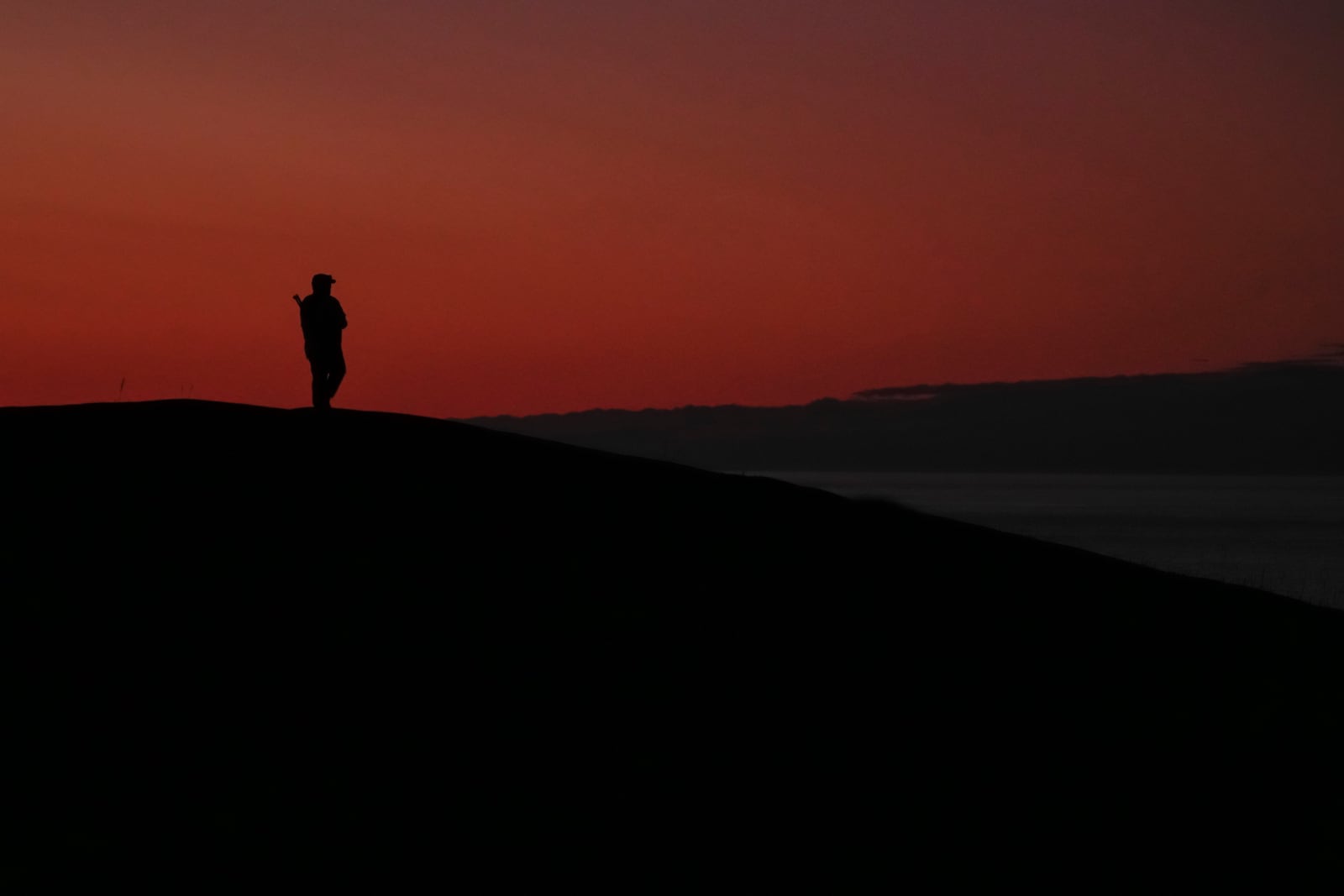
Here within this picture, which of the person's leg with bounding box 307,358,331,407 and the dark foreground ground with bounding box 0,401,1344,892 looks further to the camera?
the person's leg with bounding box 307,358,331,407

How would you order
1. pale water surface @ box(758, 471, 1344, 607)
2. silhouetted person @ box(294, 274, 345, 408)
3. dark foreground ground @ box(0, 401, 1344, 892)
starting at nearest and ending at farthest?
dark foreground ground @ box(0, 401, 1344, 892) < silhouetted person @ box(294, 274, 345, 408) < pale water surface @ box(758, 471, 1344, 607)

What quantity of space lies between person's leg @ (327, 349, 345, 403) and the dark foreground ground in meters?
1.15

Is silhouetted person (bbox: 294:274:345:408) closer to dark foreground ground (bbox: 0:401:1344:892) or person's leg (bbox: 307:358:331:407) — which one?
person's leg (bbox: 307:358:331:407)

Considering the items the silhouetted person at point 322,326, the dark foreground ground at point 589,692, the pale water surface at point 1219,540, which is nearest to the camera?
the dark foreground ground at point 589,692

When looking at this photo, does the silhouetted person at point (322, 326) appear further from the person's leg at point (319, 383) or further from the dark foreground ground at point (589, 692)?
the dark foreground ground at point (589, 692)

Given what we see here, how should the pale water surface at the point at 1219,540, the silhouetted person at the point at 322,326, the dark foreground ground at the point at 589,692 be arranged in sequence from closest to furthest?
the dark foreground ground at the point at 589,692
the silhouetted person at the point at 322,326
the pale water surface at the point at 1219,540

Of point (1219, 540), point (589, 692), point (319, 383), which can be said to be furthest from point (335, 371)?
point (1219, 540)

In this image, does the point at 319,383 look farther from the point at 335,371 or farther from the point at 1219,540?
the point at 1219,540

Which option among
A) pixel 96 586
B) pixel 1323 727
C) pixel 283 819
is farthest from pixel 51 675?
pixel 1323 727

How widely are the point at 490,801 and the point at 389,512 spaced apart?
715 cm

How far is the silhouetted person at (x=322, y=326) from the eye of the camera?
20.7m

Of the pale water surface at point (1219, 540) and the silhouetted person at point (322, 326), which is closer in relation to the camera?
the silhouetted person at point (322, 326)

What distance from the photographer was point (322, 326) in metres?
20.7

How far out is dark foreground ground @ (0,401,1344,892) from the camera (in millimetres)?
11156
